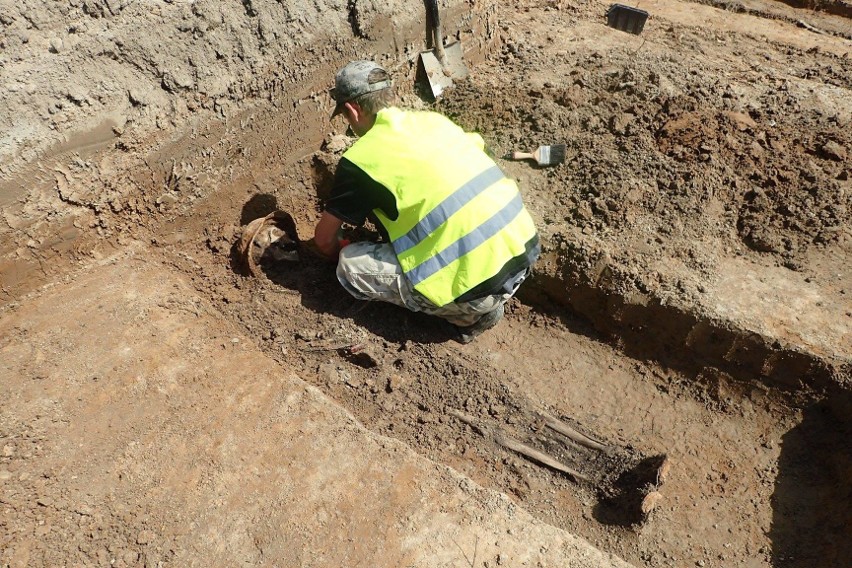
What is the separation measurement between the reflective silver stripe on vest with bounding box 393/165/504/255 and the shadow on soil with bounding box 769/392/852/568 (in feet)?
7.77

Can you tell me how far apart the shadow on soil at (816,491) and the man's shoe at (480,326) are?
1.87 meters

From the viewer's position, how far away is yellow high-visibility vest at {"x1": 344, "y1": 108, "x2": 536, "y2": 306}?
125 inches

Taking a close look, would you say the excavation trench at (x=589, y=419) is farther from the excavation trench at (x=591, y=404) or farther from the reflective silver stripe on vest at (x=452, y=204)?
the reflective silver stripe on vest at (x=452, y=204)

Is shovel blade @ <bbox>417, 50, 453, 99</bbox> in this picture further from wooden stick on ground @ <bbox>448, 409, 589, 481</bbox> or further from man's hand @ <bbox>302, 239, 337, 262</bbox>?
wooden stick on ground @ <bbox>448, 409, 589, 481</bbox>

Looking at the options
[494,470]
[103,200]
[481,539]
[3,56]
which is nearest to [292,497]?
[481,539]

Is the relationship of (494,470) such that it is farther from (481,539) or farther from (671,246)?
(671,246)

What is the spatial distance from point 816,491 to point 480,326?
215cm

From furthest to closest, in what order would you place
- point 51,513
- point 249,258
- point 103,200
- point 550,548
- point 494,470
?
point 249,258
point 103,200
point 494,470
point 550,548
point 51,513

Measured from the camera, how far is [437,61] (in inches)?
209

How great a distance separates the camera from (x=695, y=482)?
3398mm

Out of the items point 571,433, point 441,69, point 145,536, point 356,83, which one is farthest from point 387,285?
point 441,69

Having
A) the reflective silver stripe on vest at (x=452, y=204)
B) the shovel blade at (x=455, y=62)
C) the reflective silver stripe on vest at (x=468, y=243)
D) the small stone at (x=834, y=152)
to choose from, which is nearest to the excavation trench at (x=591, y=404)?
the reflective silver stripe on vest at (x=468, y=243)

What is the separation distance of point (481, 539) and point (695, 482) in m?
1.44

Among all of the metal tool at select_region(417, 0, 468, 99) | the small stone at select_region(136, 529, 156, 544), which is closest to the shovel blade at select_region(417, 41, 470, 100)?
the metal tool at select_region(417, 0, 468, 99)
